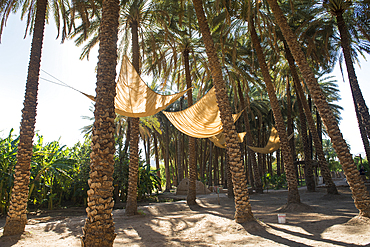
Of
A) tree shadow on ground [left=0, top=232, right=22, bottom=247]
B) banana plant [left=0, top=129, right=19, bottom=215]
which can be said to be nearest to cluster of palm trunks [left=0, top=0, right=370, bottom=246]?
tree shadow on ground [left=0, top=232, right=22, bottom=247]

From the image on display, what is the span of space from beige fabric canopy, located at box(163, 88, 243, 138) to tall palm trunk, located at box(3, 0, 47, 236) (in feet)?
13.4

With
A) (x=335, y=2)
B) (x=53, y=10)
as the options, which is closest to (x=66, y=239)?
(x=53, y=10)

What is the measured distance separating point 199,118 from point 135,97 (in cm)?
251

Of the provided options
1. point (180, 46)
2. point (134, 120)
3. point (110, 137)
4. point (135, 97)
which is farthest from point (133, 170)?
point (180, 46)

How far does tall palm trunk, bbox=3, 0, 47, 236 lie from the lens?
5.18m

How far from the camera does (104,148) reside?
338cm

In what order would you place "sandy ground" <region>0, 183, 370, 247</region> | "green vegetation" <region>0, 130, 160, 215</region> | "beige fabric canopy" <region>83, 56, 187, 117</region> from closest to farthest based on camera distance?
1. "sandy ground" <region>0, 183, 370, 247</region>
2. "beige fabric canopy" <region>83, 56, 187, 117</region>
3. "green vegetation" <region>0, 130, 160, 215</region>

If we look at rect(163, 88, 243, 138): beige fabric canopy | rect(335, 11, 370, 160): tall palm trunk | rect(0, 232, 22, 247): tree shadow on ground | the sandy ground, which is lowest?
the sandy ground

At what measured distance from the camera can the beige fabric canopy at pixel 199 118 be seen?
8469 millimetres

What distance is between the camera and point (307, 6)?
1027 centimetres

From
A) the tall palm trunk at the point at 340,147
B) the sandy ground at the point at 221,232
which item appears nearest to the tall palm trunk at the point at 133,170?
the sandy ground at the point at 221,232

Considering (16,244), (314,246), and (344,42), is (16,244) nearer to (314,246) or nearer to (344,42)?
(314,246)

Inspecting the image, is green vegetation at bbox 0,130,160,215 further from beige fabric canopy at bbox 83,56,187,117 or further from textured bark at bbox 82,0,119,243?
textured bark at bbox 82,0,119,243

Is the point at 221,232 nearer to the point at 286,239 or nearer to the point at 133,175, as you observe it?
the point at 286,239
